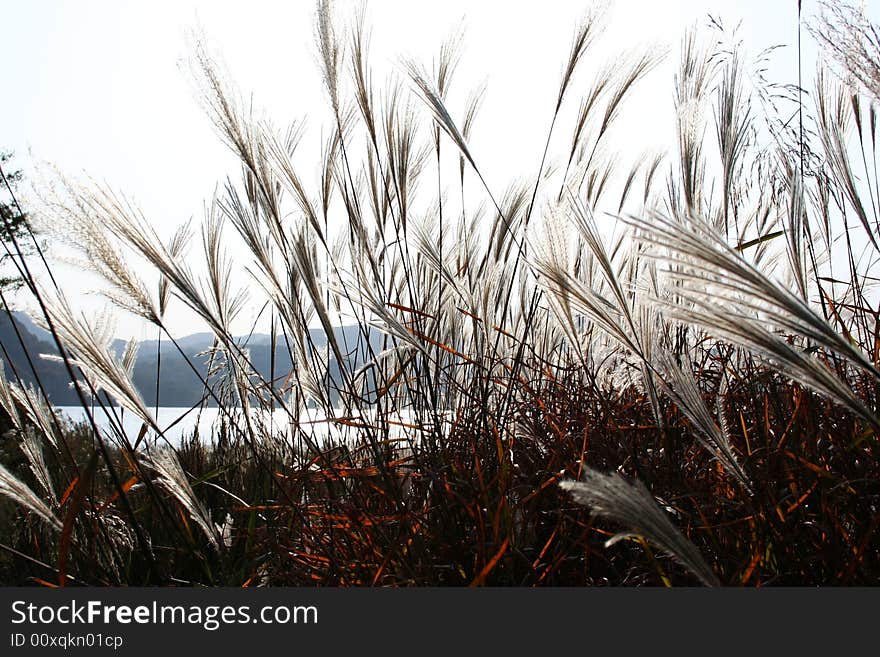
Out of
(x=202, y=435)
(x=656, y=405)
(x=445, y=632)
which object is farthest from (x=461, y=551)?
(x=202, y=435)

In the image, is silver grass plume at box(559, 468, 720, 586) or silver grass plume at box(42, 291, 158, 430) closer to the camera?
silver grass plume at box(559, 468, 720, 586)

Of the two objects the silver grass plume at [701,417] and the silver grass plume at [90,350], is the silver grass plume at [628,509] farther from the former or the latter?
the silver grass plume at [90,350]

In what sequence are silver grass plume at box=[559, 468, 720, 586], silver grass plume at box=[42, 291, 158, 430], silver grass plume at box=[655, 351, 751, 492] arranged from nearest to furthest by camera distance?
silver grass plume at box=[559, 468, 720, 586] < silver grass plume at box=[655, 351, 751, 492] < silver grass plume at box=[42, 291, 158, 430]

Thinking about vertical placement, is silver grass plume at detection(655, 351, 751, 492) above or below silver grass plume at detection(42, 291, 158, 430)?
below

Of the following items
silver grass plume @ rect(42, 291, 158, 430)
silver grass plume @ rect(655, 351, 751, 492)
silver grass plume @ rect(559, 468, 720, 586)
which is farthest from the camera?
silver grass plume @ rect(42, 291, 158, 430)

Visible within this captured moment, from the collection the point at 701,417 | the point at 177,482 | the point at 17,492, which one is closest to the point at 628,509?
the point at 701,417

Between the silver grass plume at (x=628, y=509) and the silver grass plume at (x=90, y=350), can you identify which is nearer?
the silver grass plume at (x=628, y=509)

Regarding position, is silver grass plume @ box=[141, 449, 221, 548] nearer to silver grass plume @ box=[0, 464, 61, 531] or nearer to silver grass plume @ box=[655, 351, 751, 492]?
silver grass plume @ box=[0, 464, 61, 531]

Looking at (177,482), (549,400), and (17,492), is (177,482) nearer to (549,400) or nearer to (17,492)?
(17,492)

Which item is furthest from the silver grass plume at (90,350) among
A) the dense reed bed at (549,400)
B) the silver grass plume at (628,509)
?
the silver grass plume at (628,509)

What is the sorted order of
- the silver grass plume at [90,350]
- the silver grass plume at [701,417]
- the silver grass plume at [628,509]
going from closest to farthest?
1. the silver grass plume at [628,509]
2. the silver grass plume at [701,417]
3. the silver grass plume at [90,350]

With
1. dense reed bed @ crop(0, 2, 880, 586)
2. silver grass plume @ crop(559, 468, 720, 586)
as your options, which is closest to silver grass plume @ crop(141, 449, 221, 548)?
dense reed bed @ crop(0, 2, 880, 586)

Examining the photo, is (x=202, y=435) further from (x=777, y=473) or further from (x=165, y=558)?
(x=777, y=473)

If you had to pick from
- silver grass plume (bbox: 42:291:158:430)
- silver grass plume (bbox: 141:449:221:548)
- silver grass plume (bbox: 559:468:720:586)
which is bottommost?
silver grass plume (bbox: 559:468:720:586)
